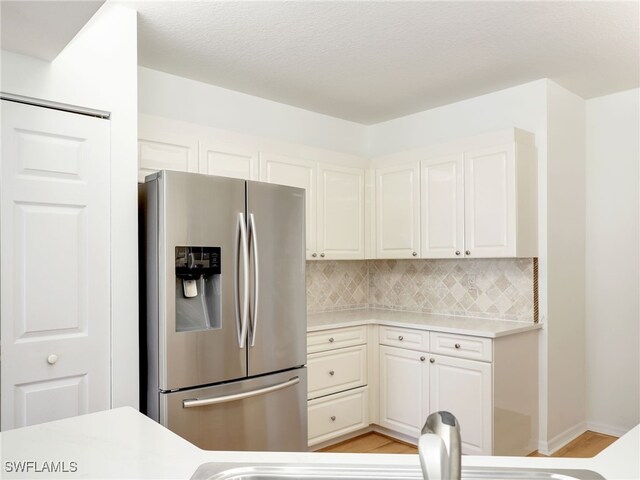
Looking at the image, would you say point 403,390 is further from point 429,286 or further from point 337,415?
point 429,286

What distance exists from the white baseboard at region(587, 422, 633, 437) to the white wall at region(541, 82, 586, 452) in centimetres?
8

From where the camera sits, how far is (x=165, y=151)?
9.27 feet

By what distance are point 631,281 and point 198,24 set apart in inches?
130

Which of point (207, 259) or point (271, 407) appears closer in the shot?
point (207, 259)

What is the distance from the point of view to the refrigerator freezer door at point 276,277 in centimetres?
246

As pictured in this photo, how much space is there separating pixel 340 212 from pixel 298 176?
1.57 ft

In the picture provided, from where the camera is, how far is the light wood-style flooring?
10.5 feet

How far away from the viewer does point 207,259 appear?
7.61 ft

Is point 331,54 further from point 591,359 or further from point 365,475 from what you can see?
point 591,359

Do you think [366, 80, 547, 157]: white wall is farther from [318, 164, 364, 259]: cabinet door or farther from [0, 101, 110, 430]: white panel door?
[0, 101, 110, 430]: white panel door

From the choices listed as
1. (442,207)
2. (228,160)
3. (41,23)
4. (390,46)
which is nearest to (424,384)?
(442,207)

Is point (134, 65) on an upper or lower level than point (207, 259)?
upper

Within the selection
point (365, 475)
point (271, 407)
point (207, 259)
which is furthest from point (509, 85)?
point (365, 475)

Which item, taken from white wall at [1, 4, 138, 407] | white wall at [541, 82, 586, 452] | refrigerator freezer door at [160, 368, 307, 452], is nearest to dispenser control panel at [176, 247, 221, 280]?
white wall at [1, 4, 138, 407]
